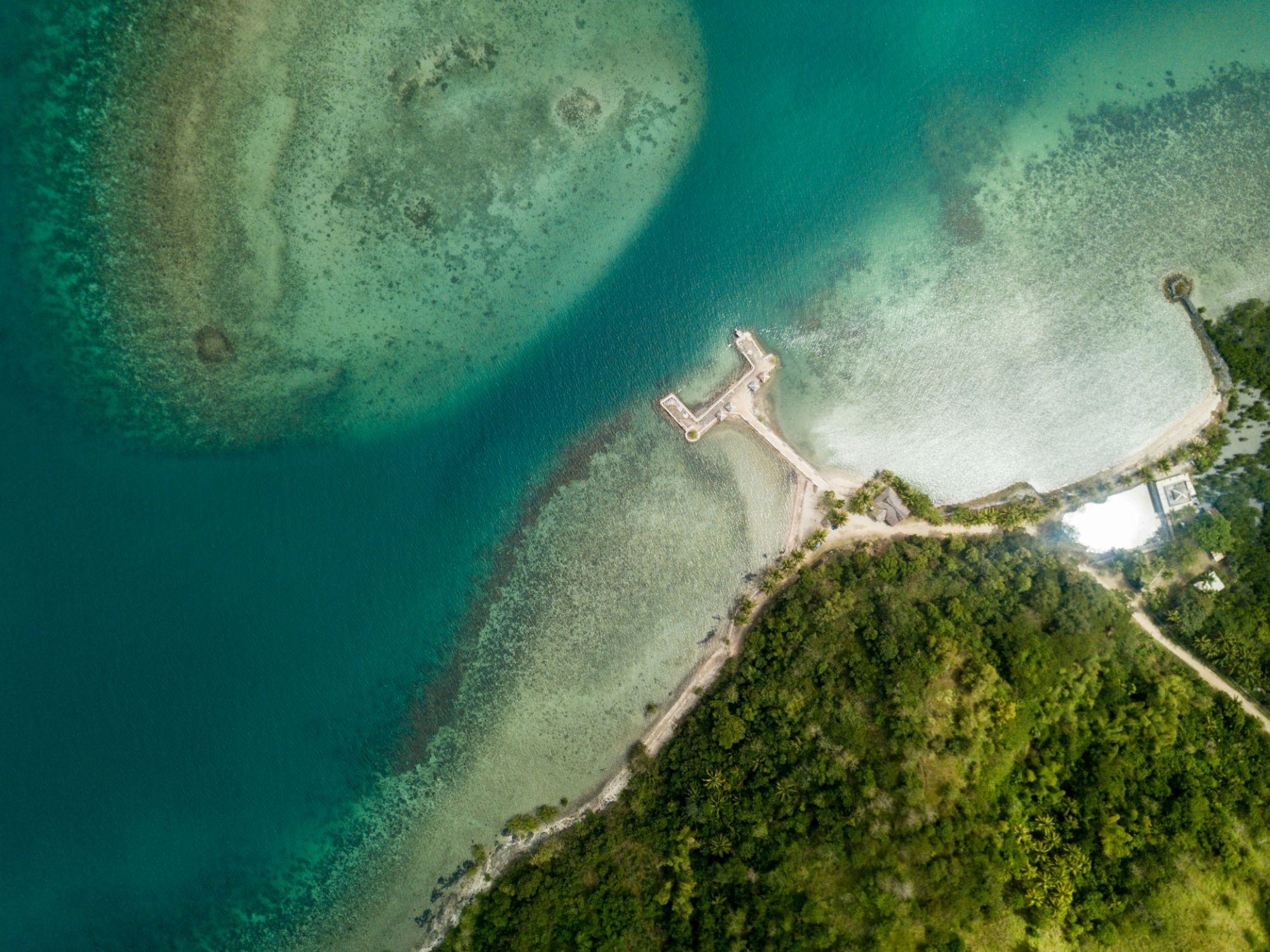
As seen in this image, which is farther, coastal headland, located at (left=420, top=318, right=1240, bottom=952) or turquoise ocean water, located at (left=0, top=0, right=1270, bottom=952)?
coastal headland, located at (left=420, top=318, right=1240, bottom=952)

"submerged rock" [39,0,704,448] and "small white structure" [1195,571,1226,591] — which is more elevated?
"submerged rock" [39,0,704,448]

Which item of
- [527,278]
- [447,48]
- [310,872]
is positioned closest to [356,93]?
[447,48]

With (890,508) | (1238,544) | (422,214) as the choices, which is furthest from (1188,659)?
(422,214)

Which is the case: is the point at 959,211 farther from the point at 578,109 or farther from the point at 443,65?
the point at 443,65

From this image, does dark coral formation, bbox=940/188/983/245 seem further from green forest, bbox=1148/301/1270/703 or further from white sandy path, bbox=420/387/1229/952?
white sandy path, bbox=420/387/1229/952

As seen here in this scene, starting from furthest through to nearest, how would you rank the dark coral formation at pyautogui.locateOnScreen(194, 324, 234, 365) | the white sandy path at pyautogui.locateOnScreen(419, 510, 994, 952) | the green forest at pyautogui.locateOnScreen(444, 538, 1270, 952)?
the white sandy path at pyautogui.locateOnScreen(419, 510, 994, 952) < the dark coral formation at pyautogui.locateOnScreen(194, 324, 234, 365) < the green forest at pyautogui.locateOnScreen(444, 538, 1270, 952)

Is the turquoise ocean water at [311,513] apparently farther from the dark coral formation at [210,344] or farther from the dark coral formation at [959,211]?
the dark coral formation at [210,344]

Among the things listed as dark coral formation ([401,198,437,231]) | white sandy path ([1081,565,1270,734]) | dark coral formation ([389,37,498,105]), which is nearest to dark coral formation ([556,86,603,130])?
dark coral formation ([389,37,498,105])

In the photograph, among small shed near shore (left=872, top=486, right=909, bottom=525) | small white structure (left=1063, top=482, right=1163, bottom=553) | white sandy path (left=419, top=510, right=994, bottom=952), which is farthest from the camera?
small shed near shore (left=872, top=486, right=909, bottom=525)
